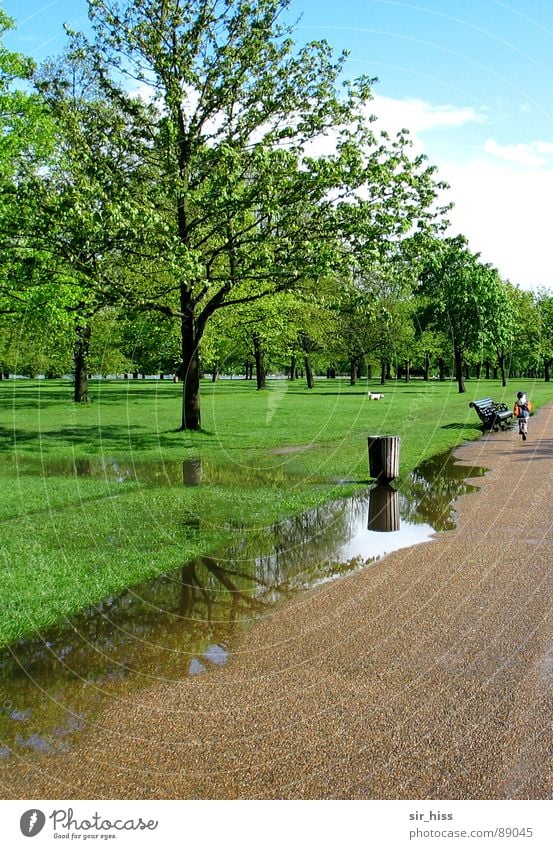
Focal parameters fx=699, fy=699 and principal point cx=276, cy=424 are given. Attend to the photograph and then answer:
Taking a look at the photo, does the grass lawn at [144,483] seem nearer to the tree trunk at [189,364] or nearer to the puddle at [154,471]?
the puddle at [154,471]

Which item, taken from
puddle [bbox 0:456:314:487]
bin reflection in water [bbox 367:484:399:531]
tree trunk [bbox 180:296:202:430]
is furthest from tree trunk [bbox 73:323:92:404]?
bin reflection in water [bbox 367:484:399:531]

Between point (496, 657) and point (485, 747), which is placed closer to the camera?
point (485, 747)

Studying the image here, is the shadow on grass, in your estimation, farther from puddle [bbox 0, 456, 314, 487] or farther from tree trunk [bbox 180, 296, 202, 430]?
puddle [bbox 0, 456, 314, 487]

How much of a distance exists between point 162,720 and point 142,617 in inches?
88.4

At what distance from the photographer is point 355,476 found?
16.3 m

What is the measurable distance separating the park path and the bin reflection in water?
9.75ft

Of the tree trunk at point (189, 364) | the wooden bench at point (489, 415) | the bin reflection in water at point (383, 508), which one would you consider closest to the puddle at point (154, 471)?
the bin reflection in water at point (383, 508)

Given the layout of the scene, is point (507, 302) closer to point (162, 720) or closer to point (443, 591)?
point (443, 591)

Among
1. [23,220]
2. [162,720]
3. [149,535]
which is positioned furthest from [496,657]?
[23,220]

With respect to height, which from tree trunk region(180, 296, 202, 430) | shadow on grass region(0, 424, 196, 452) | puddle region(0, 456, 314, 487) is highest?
tree trunk region(180, 296, 202, 430)

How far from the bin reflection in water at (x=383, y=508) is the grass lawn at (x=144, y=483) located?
0.70 meters

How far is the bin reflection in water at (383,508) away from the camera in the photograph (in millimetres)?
11727

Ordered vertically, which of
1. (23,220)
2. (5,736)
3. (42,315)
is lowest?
(5,736)

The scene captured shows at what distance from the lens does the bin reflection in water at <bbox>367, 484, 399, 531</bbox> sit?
11.7m
